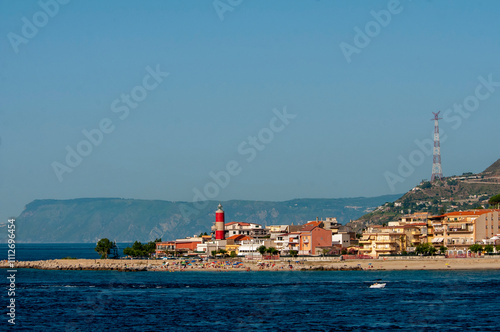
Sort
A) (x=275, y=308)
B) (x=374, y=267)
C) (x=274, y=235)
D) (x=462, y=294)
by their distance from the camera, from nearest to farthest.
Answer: (x=275, y=308), (x=462, y=294), (x=374, y=267), (x=274, y=235)

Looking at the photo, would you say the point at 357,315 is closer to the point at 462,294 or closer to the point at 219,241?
the point at 462,294

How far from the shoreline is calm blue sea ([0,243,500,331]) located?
1046 cm

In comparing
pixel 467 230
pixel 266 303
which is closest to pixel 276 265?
pixel 467 230

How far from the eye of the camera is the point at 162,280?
326 feet

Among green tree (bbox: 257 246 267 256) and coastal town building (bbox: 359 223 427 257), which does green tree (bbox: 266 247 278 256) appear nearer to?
green tree (bbox: 257 246 267 256)

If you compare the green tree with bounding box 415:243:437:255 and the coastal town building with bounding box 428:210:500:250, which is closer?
the green tree with bounding box 415:243:437:255

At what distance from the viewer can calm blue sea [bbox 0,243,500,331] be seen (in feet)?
177

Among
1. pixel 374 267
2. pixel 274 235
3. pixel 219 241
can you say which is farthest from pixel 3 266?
pixel 374 267

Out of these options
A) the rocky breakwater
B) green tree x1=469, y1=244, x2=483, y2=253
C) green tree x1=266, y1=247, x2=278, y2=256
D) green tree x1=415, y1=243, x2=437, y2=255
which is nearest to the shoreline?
the rocky breakwater

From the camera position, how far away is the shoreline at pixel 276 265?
4380 inches

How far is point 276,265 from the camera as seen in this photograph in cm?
12119

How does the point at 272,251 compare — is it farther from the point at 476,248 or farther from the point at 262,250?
the point at 476,248

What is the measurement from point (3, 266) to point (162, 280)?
2241 inches

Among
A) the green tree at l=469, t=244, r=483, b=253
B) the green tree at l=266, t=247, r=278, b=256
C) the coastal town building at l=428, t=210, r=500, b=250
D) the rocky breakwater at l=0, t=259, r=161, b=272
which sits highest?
the coastal town building at l=428, t=210, r=500, b=250
